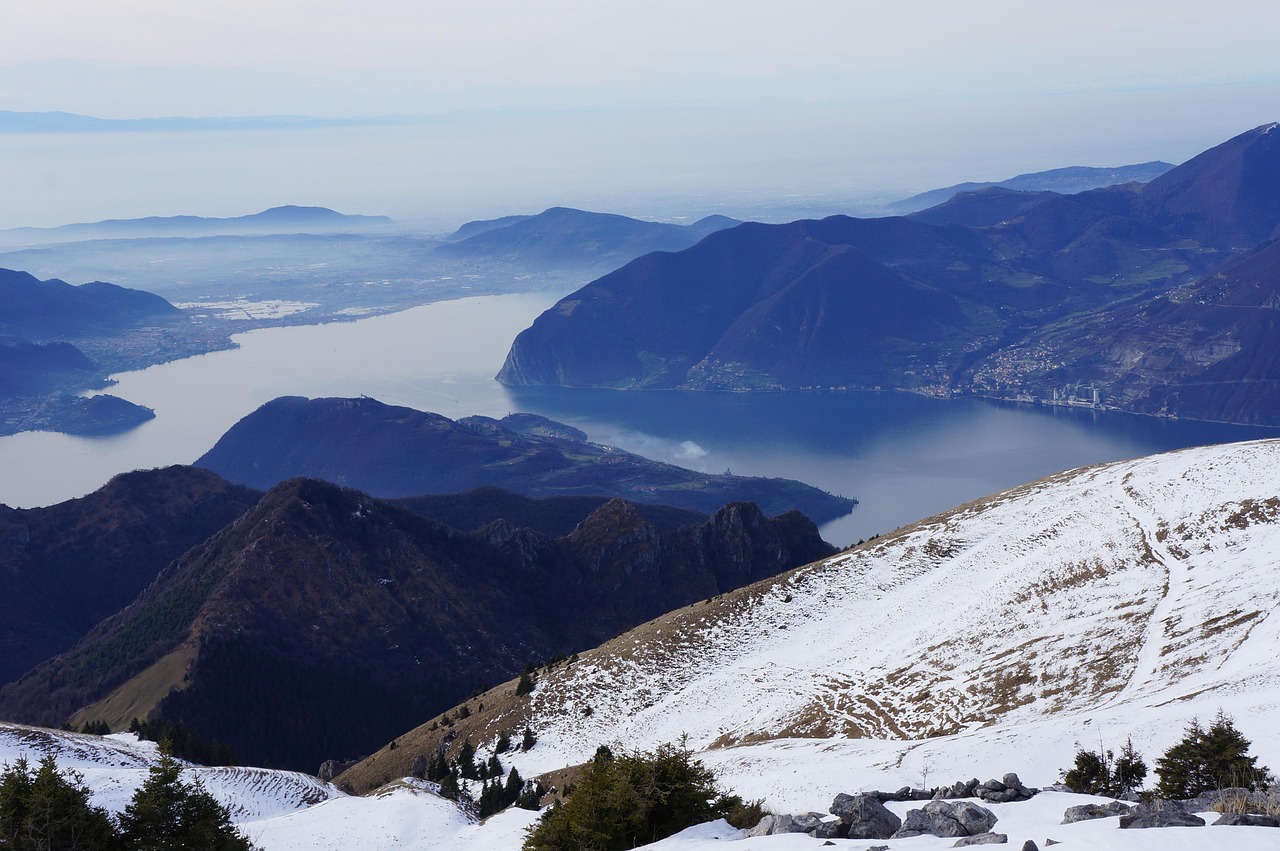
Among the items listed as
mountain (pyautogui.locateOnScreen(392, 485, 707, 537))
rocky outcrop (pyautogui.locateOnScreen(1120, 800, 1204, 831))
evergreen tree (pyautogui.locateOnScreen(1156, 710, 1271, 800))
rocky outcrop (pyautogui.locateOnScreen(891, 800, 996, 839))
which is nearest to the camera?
rocky outcrop (pyautogui.locateOnScreen(1120, 800, 1204, 831))

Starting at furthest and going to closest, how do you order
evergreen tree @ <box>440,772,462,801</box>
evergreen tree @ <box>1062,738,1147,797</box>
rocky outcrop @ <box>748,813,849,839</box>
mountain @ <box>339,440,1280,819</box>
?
evergreen tree @ <box>440,772,462,801</box> < mountain @ <box>339,440,1280,819</box> < evergreen tree @ <box>1062,738,1147,797</box> < rocky outcrop @ <box>748,813,849,839</box>

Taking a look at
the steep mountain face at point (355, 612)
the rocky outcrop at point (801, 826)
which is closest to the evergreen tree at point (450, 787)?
the rocky outcrop at point (801, 826)

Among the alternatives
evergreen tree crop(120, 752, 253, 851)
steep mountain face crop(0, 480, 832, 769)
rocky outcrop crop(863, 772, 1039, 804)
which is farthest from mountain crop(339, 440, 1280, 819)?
steep mountain face crop(0, 480, 832, 769)

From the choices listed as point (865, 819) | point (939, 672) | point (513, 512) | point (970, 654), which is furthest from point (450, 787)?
point (513, 512)

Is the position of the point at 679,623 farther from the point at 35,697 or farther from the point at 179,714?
the point at 35,697

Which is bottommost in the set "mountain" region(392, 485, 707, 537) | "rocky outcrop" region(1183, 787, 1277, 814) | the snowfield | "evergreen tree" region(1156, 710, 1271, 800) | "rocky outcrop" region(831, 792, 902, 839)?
"mountain" region(392, 485, 707, 537)

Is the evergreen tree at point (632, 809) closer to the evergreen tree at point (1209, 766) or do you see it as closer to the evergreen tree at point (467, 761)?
the evergreen tree at point (1209, 766)

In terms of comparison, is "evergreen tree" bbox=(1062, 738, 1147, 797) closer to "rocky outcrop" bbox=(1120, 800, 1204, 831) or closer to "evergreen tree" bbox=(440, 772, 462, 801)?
"rocky outcrop" bbox=(1120, 800, 1204, 831)
